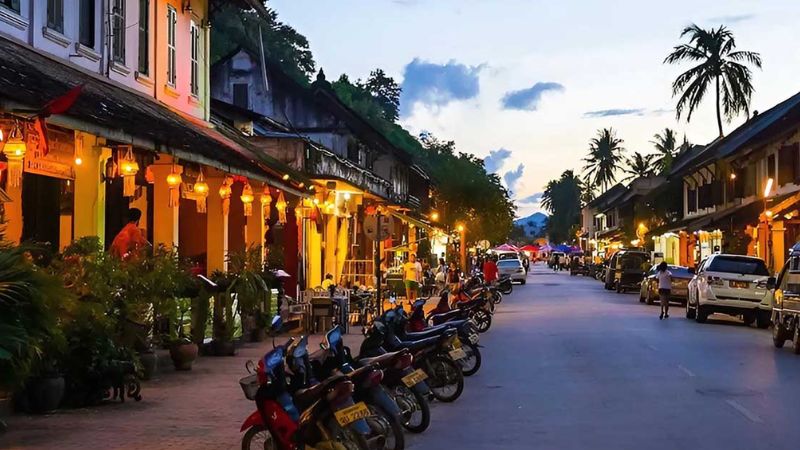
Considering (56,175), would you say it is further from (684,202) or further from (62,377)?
(684,202)

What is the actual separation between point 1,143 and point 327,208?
18778 mm

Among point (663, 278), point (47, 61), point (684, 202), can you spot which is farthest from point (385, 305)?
point (684, 202)

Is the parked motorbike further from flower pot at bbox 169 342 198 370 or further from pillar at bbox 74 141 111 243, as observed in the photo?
pillar at bbox 74 141 111 243

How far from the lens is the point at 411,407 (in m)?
10.8

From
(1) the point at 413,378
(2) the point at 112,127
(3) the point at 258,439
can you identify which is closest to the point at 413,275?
(2) the point at 112,127

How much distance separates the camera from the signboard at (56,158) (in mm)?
14773

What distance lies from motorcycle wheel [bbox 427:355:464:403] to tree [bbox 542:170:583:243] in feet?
491

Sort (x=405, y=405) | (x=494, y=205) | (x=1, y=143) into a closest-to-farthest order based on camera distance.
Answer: (x=405, y=405)
(x=1, y=143)
(x=494, y=205)

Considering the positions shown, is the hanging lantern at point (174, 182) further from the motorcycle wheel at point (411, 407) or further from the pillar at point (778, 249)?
the pillar at point (778, 249)

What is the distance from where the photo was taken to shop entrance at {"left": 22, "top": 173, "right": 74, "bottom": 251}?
659 inches

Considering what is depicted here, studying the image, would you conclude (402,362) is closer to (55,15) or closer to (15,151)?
(15,151)

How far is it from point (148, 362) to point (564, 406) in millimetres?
5565

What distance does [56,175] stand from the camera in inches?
622

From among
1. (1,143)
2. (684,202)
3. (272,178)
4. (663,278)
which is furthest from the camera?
(684,202)
